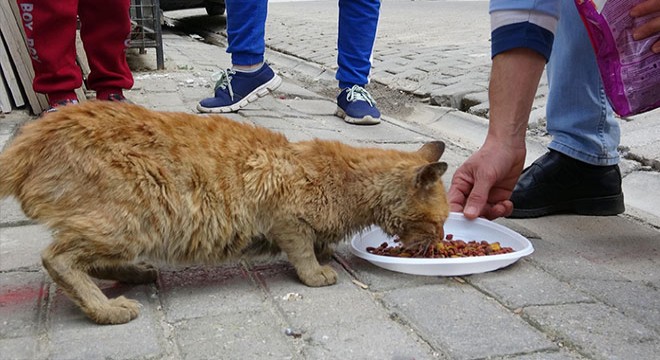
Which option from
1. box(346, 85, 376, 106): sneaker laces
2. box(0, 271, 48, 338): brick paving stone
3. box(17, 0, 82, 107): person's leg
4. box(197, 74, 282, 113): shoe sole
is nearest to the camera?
box(0, 271, 48, 338): brick paving stone

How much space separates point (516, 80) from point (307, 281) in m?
1.26

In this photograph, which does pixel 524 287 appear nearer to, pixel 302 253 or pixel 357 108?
pixel 302 253

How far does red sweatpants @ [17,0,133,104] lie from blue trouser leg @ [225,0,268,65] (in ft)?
2.52

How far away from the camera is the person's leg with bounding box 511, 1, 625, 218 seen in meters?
3.28

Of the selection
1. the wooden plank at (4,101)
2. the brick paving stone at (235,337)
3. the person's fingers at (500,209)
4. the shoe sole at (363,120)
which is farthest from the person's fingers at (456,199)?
the wooden plank at (4,101)

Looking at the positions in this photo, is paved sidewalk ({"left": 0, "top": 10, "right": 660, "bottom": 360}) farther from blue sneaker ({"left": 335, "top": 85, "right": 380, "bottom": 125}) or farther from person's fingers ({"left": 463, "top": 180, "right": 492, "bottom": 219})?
blue sneaker ({"left": 335, "top": 85, "right": 380, "bottom": 125})

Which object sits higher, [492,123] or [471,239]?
[492,123]

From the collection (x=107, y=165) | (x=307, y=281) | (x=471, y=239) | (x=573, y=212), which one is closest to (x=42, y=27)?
(x=107, y=165)

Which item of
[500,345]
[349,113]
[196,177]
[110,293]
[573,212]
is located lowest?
[349,113]

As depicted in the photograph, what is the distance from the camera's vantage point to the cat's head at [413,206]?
8.09ft

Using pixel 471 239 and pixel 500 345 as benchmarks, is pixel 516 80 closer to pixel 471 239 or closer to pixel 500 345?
pixel 471 239

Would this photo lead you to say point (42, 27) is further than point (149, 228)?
Yes

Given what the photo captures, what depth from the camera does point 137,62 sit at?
717cm

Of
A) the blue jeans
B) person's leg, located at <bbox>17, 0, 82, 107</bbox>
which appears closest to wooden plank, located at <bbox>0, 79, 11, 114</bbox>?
person's leg, located at <bbox>17, 0, 82, 107</bbox>
